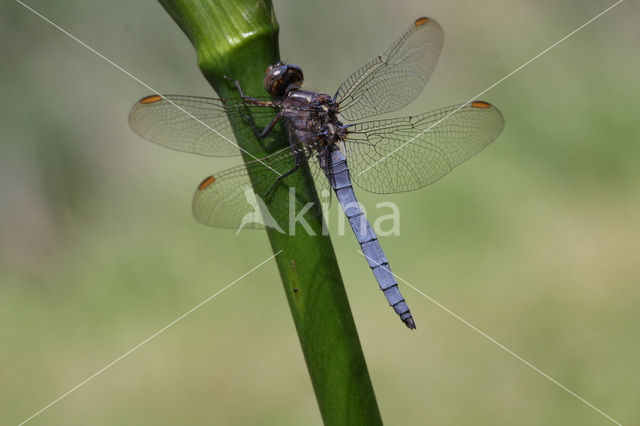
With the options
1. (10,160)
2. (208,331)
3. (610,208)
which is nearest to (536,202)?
(610,208)

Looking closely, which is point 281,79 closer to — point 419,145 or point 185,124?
point 185,124

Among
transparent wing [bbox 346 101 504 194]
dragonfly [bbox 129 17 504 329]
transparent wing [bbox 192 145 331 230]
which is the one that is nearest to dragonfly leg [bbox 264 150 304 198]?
dragonfly [bbox 129 17 504 329]

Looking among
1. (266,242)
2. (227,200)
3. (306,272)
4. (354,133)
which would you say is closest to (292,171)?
(306,272)

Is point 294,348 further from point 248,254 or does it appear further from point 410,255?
point 410,255

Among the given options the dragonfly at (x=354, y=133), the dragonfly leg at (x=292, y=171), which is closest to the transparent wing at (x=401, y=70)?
the dragonfly at (x=354, y=133)

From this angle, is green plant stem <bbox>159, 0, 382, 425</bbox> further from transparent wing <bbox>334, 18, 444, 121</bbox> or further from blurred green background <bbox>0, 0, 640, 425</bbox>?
blurred green background <bbox>0, 0, 640, 425</bbox>
